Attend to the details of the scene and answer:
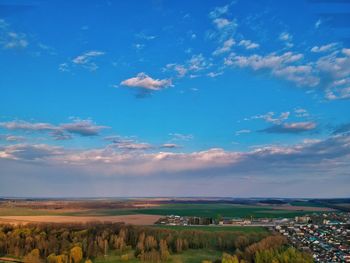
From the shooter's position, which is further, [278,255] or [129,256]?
[129,256]

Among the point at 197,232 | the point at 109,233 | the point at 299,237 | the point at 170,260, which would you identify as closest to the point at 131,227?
the point at 109,233

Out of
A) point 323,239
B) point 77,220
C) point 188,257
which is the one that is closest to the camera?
point 188,257

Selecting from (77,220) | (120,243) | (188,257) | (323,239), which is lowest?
(188,257)

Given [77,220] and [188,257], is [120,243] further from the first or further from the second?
[77,220]

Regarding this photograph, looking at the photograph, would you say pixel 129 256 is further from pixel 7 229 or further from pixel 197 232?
pixel 7 229

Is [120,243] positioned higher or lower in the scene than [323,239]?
lower

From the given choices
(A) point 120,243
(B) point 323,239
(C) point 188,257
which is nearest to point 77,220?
(A) point 120,243

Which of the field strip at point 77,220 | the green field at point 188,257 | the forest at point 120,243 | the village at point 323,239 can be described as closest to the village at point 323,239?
the village at point 323,239

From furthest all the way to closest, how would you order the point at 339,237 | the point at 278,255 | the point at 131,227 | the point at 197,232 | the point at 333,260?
the point at 131,227 → the point at 197,232 → the point at 339,237 → the point at 333,260 → the point at 278,255
